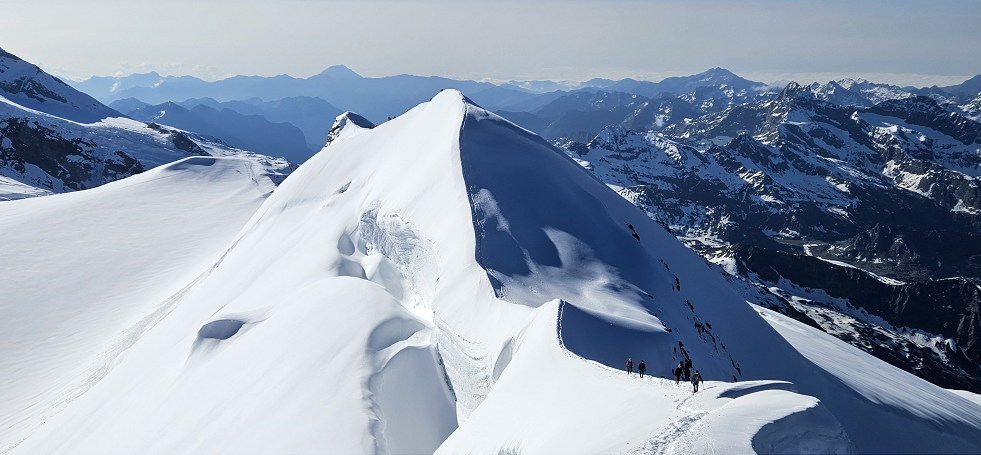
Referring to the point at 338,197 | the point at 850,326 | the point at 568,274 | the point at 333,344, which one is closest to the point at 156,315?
the point at 338,197

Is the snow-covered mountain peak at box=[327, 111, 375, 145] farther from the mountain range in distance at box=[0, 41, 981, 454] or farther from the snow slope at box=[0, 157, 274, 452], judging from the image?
the mountain range in distance at box=[0, 41, 981, 454]

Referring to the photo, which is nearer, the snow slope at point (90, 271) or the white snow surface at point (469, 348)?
the white snow surface at point (469, 348)

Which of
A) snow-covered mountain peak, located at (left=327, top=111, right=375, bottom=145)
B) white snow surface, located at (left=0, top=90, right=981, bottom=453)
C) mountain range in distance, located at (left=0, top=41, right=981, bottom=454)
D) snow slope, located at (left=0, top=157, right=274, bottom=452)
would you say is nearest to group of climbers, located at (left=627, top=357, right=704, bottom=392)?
mountain range in distance, located at (left=0, top=41, right=981, bottom=454)

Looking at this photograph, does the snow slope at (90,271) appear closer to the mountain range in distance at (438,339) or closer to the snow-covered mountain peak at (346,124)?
the mountain range in distance at (438,339)

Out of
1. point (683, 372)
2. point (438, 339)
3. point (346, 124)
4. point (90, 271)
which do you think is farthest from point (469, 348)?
point (346, 124)

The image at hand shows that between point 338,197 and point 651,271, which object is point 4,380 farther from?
point 651,271

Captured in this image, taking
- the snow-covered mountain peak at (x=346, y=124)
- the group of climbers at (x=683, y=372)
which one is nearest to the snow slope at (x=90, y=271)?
the snow-covered mountain peak at (x=346, y=124)
